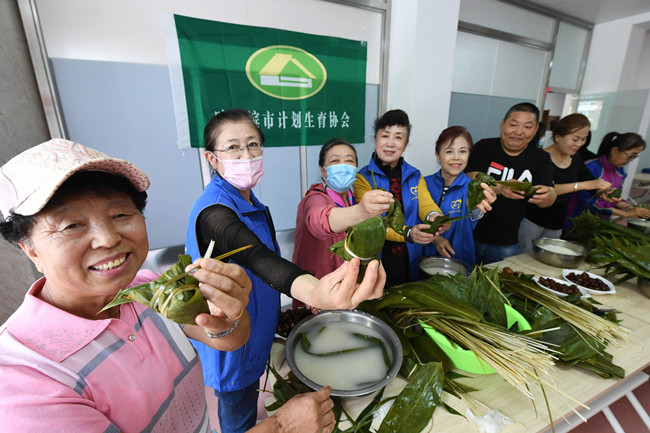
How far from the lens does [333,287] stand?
34.8 inches

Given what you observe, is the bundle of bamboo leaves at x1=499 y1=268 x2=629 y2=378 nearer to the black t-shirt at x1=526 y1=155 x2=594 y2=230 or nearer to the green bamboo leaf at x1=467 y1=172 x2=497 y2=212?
the green bamboo leaf at x1=467 y1=172 x2=497 y2=212

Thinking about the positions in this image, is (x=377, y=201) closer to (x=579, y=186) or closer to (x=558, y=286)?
(x=558, y=286)

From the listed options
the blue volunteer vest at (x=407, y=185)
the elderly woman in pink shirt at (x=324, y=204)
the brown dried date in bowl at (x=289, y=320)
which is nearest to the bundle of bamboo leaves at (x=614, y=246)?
the blue volunteer vest at (x=407, y=185)

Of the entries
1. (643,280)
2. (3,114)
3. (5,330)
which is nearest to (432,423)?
(5,330)

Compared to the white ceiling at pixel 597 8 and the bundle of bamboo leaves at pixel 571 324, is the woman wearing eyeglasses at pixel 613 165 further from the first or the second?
the white ceiling at pixel 597 8

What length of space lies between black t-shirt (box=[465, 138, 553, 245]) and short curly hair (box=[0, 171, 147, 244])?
2.83 metres

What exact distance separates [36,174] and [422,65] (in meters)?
3.67

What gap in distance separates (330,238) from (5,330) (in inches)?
59.0

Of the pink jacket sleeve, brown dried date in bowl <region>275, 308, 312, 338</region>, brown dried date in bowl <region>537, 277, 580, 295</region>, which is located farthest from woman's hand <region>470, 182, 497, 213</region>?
brown dried date in bowl <region>275, 308, 312, 338</region>

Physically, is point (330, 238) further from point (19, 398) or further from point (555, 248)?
point (555, 248)

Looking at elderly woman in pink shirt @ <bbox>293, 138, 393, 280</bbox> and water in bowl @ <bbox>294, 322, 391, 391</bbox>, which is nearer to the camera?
water in bowl @ <bbox>294, 322, 391, 391</bbox>

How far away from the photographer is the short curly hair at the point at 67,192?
2.15 feet

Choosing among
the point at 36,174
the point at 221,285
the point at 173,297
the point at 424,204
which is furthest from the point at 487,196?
the point at 36,174

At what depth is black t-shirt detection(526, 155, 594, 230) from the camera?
286cm
